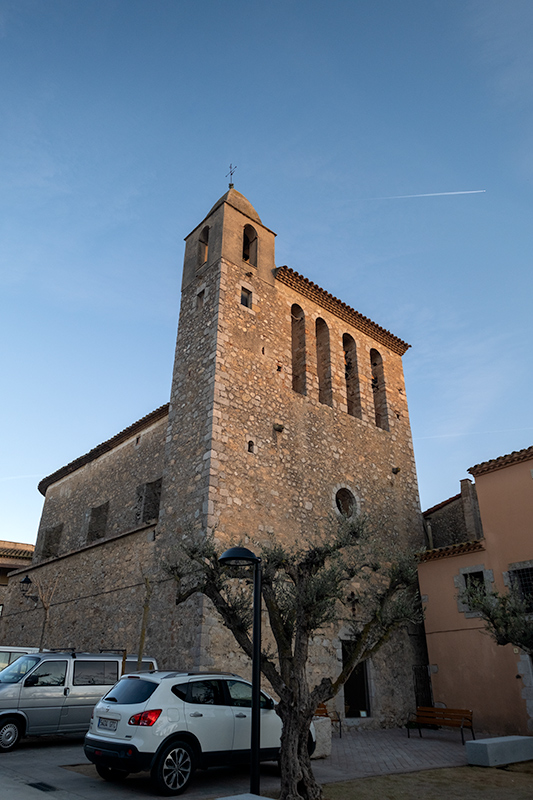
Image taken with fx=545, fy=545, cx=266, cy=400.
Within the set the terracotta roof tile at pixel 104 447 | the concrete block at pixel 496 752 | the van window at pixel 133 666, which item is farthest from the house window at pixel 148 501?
the concrete block at pixel 496 752

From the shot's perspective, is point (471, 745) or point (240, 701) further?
point (471, 745)

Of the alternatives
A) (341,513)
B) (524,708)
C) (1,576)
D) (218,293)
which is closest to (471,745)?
(524,708)

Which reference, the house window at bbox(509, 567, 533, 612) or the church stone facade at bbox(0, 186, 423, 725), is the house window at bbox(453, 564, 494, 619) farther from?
the church stone facade at bbox(0, 186, 423, 725)

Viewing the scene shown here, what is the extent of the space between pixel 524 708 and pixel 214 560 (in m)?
9.45

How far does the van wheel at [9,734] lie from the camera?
816 centimetres

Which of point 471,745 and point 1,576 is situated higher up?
point 1,576

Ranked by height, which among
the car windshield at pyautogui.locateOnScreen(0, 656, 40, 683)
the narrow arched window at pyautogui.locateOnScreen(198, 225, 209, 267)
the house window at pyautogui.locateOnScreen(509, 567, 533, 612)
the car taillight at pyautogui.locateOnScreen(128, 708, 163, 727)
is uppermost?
the narrow arched window at pyautogui.locateOnScreen(198, 225, 209, 267)

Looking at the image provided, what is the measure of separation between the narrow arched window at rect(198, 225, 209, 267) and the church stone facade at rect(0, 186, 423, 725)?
0.27ft

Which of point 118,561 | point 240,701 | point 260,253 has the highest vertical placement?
point 260,253

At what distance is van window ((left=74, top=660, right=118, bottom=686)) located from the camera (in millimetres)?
9305

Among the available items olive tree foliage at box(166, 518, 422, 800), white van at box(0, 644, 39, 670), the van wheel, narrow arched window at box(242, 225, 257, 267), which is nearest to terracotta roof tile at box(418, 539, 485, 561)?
olive tree foliage at box(166, 518, 422, 800)

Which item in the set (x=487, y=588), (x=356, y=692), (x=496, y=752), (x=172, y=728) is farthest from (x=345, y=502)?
(x=172, y=728)

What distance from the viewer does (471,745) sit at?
28.8 ft

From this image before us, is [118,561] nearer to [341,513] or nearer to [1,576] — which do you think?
[341,513]
